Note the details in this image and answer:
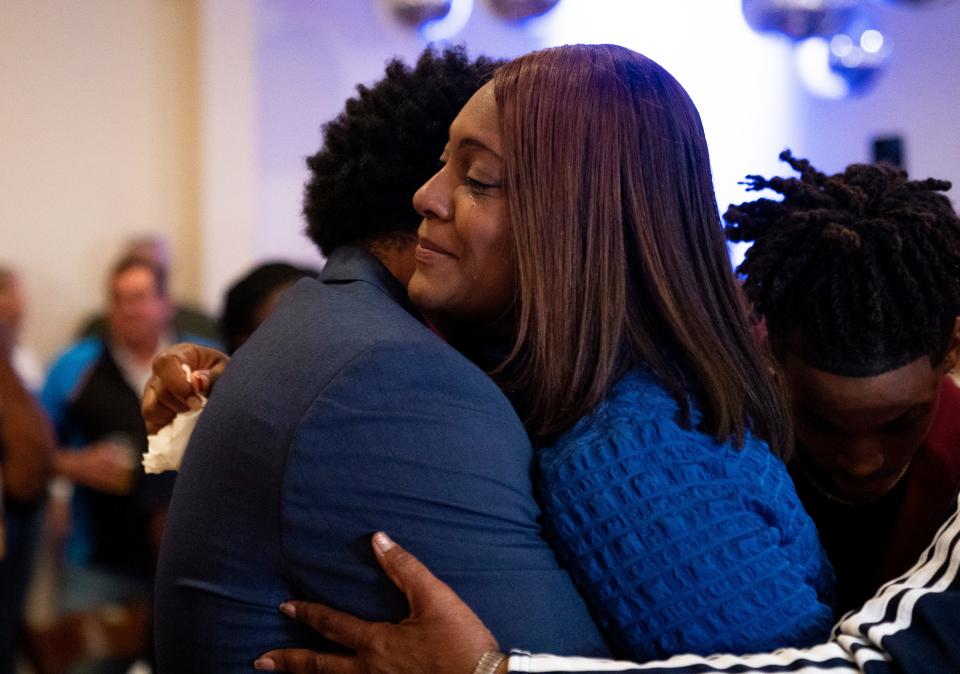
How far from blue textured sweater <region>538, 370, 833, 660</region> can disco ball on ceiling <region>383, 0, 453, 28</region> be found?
290cm

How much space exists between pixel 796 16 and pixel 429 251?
2917 millimetres

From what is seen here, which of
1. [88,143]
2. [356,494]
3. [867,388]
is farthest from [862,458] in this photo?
[88,143]

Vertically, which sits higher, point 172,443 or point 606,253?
point 606,253

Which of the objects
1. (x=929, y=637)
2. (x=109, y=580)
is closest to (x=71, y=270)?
(x=109, y=580)

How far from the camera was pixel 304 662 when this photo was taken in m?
1.31

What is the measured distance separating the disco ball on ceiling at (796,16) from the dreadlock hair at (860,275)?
7.55ft

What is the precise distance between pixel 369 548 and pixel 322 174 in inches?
25.9

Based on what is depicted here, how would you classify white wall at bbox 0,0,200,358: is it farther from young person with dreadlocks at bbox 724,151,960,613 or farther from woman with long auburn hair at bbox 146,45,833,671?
woman with long auburn hair at bbox 146,45,833,671

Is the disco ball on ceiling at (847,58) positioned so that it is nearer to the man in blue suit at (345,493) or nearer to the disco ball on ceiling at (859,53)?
the disco ball on ceiling at (859,53)

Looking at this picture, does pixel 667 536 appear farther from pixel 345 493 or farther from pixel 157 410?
pixel 157 410

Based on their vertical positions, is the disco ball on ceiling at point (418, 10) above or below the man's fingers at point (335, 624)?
above

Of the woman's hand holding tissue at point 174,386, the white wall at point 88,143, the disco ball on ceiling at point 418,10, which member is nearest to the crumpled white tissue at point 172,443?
the woman's hand holding tissue at point 174,386

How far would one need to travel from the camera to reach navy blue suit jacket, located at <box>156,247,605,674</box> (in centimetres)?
126

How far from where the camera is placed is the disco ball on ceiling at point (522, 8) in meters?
3.91
